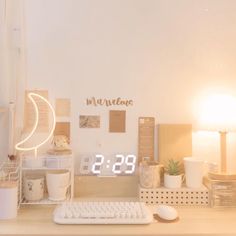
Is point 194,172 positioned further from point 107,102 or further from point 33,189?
point 33,189

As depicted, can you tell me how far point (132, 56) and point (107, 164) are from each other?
58 centimetres

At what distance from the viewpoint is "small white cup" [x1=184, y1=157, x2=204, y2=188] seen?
167 cm

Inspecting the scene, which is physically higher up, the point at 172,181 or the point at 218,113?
the point at 218,113

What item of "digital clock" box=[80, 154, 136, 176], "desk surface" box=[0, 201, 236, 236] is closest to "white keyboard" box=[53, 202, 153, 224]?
"desk surface" box=[0, 201, 236, 236]

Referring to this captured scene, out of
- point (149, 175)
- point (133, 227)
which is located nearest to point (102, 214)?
point (133, 227)

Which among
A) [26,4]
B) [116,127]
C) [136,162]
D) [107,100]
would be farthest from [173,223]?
[26,4]

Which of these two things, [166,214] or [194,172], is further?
[194,172]

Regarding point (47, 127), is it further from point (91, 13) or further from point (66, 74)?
point (91, 13)

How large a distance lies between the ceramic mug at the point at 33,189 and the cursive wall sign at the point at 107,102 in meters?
0.47

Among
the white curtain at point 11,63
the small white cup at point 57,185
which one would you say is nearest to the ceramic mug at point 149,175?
the small white cup at point 57,185

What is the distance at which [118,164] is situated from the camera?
5.89 feet

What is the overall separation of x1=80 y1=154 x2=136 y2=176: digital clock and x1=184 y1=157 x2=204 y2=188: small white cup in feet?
0.92

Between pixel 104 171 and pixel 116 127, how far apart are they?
24 centimetres

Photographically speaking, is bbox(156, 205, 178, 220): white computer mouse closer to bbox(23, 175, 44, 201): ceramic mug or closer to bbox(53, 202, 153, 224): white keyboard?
bbox(53, 202, 153, 224): white keyboard
